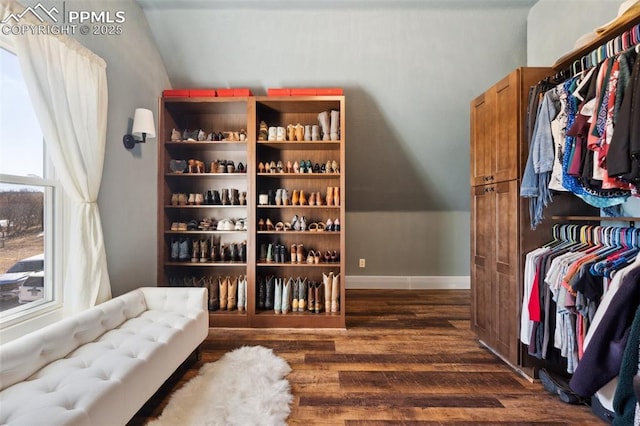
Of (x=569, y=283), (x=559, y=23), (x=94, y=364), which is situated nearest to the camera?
(x=94, y=364)

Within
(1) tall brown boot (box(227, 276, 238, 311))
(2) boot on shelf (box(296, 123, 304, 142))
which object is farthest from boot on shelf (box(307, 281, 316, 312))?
(2) boot on shelf (box(296, 123, 304, 142))

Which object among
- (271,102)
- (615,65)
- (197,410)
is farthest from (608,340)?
(271,102)

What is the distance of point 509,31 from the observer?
2795 millimetres

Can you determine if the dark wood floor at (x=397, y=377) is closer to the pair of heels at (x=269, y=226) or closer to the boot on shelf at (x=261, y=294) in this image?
the boot on shelf at (x=261, y=294)

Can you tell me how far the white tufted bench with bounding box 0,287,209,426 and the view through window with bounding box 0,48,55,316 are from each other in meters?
0.41

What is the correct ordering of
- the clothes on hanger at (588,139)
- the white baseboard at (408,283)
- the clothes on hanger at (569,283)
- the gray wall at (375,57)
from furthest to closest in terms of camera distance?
the white baseboard at (408,283), the gray wall at (375,57), the clothes on hanger at (569,283), the clothes on hanger at (588,139)

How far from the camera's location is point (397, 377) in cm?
203

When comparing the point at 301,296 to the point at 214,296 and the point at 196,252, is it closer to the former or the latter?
the point at 214,296

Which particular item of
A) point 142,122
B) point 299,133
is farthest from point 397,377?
point 142,122

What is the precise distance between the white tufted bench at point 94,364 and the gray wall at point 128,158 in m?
0.55

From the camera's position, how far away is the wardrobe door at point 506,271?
204 centimetres

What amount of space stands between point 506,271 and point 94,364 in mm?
2440

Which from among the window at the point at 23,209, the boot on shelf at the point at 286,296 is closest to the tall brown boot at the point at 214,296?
the boot on shelf at the point at 286,296

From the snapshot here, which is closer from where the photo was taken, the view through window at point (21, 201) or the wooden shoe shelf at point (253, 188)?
the view through window at point (21, 201)
